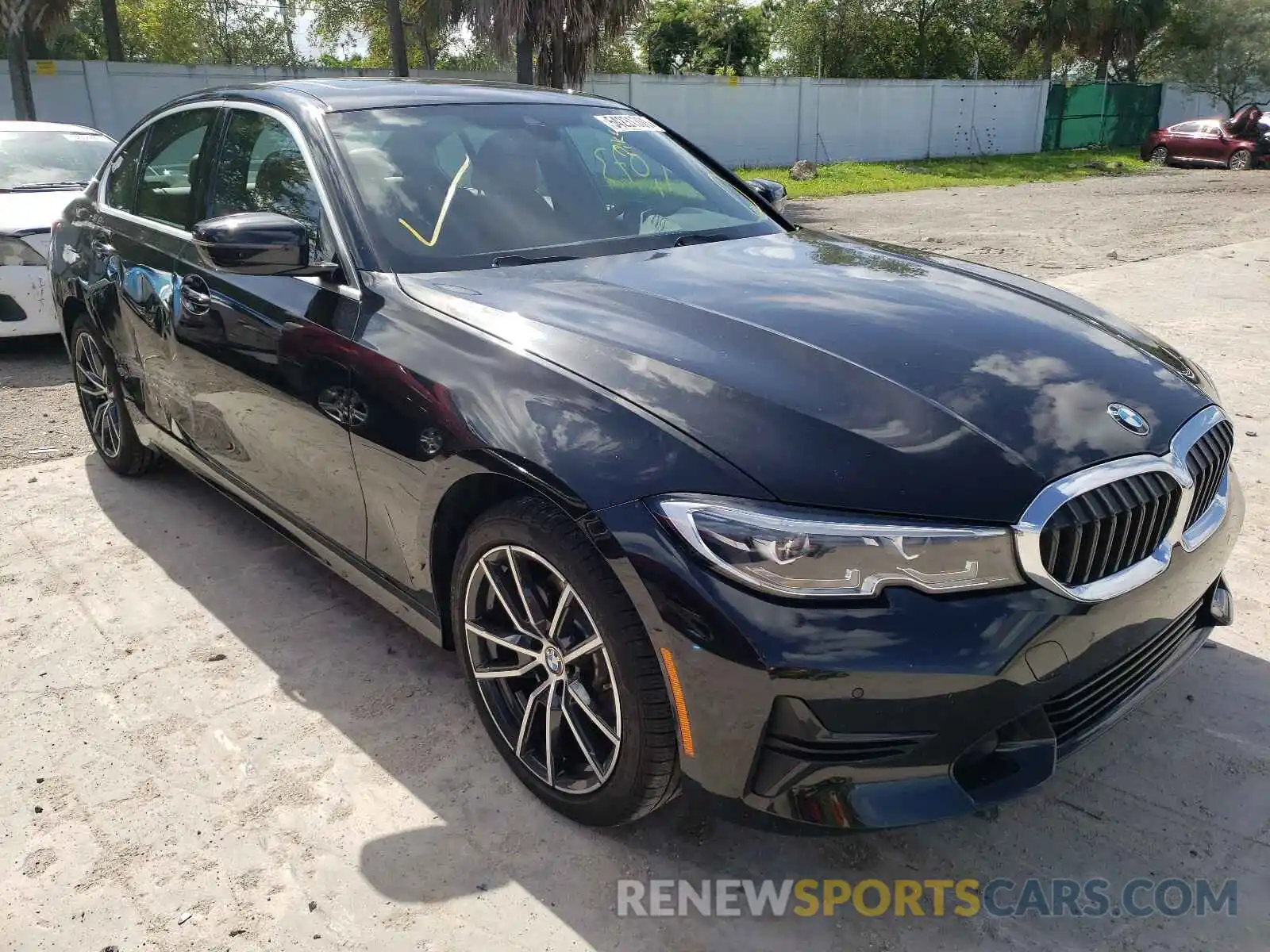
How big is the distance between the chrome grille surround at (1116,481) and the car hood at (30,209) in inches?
242

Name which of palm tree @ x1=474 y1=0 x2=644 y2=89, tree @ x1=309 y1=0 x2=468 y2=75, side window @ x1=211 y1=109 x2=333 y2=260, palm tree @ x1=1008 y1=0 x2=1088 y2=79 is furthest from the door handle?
palm tree @ x1=1008 y1=0 x2=1088 y2=79

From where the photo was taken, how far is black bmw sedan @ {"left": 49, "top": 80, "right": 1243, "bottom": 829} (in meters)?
1.86

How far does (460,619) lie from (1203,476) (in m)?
1.80

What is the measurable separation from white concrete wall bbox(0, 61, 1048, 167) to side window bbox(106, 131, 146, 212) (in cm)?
1419

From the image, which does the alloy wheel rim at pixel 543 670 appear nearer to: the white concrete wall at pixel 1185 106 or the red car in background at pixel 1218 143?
the red car in background at pixel 1218 143

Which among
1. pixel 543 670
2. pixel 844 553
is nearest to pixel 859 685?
pixel 844 553

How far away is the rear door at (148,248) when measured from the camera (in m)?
3.63

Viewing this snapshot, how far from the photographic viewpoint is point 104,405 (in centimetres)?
456

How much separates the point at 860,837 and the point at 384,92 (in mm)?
2677

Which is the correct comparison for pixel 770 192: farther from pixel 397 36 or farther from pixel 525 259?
pixel 397 36

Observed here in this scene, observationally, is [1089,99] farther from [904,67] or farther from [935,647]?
[935,647]

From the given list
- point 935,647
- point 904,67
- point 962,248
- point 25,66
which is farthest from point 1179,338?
point 904,67

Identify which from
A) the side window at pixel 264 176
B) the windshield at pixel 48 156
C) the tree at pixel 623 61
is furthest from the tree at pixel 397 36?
the side window at pixel 264 176

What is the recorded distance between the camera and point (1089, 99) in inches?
1296
